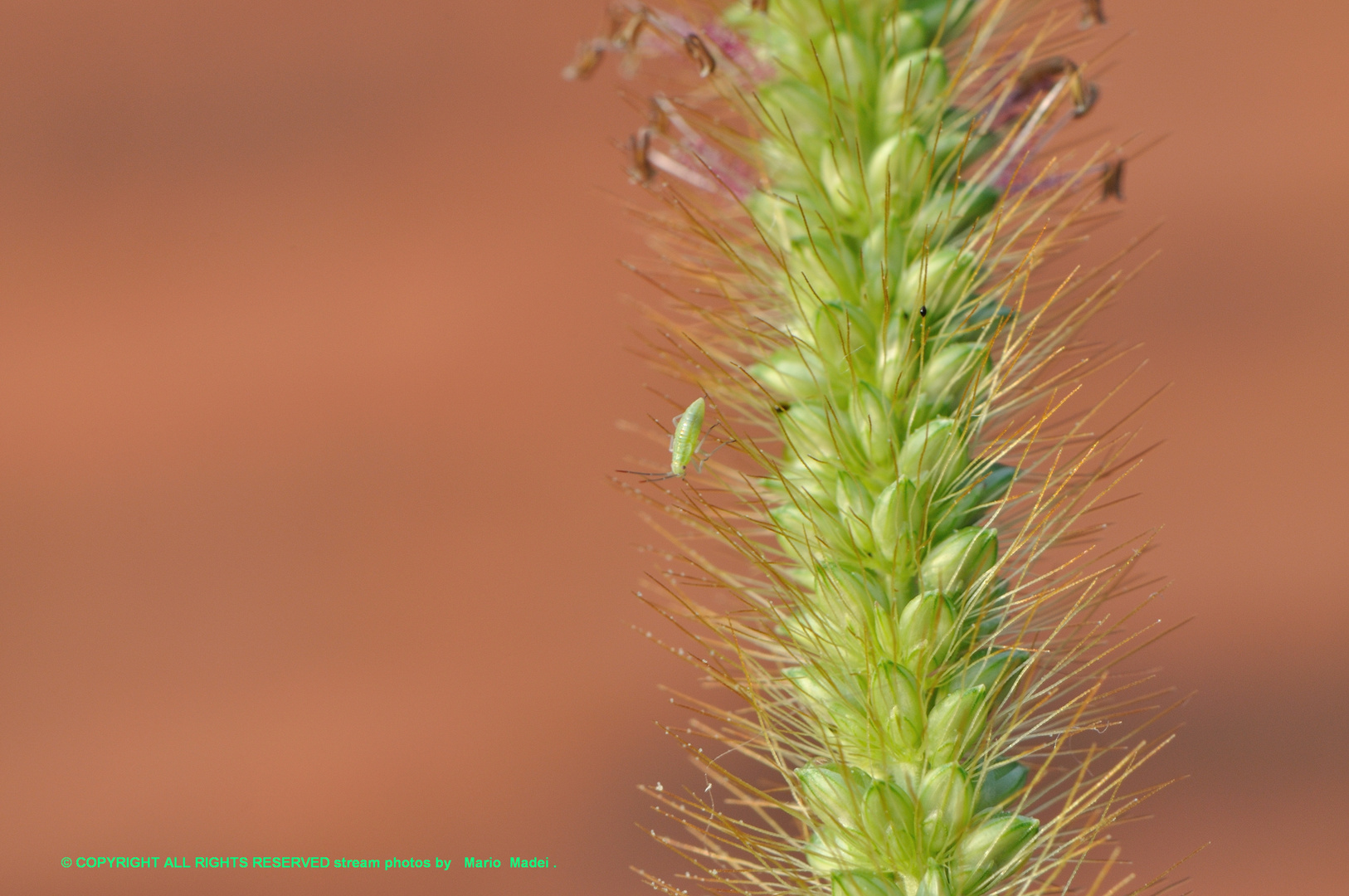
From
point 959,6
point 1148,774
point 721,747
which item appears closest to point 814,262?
point 959,6

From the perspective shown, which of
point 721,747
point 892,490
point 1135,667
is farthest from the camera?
point 1135,667

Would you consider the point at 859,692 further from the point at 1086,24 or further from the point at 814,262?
the point at 1086,24

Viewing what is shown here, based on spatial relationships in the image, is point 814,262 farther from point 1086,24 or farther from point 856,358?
point 1086,24

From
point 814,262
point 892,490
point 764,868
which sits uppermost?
point 814,262

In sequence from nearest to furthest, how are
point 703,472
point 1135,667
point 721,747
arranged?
point 703,472
point 721,747
point 1135,667

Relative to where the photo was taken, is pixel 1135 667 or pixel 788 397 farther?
pixel 1135 667

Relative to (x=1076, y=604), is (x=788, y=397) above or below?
above
